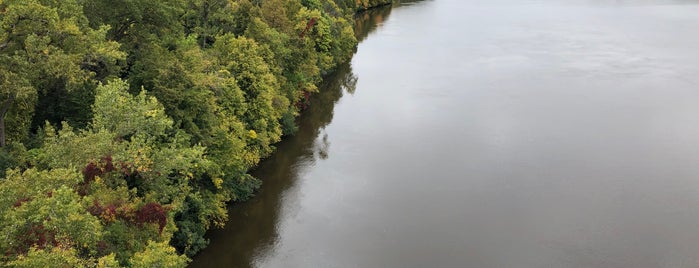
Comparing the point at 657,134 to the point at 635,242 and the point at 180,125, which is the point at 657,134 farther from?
the point at 180,125

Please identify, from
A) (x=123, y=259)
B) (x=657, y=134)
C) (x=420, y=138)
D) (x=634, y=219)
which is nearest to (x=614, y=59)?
(x=657, y=134)

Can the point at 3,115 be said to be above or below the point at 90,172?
above

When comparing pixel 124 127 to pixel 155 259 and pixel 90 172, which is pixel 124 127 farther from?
pixel 155 259

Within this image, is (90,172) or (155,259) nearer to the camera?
(155,259)

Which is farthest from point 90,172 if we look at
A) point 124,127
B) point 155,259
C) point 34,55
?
point 34,55

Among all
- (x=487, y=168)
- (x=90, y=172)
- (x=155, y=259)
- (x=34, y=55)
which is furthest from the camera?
(x=487, y=168)

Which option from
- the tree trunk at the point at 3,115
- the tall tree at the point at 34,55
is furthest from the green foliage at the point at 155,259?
the tree trunk at the point at 3,115
